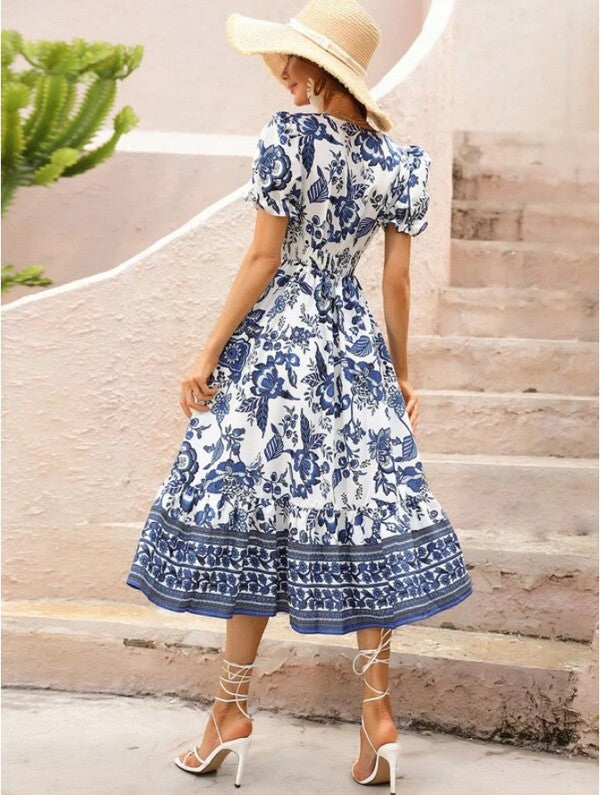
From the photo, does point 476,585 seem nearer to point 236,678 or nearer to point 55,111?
point 236,678

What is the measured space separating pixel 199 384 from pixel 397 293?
22.4 inches

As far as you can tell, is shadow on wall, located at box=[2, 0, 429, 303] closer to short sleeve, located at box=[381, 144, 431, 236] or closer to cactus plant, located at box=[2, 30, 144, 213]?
cactus plant, located at box=[2, 30, 144, 213]

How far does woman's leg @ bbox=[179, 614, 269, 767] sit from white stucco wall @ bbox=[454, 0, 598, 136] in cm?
427

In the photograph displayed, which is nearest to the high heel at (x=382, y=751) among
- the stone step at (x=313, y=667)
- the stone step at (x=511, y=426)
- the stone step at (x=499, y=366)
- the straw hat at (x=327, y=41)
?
the stone step at (x=313, y=667)

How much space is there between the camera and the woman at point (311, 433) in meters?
2.81

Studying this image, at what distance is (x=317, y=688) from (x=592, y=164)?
3445 mm

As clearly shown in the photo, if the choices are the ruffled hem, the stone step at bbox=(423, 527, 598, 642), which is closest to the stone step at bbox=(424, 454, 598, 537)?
the stone step at bbox=(423, 527, 598, 642)

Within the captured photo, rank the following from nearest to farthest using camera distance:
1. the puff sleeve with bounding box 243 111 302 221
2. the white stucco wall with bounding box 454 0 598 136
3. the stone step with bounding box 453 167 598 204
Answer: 1. the puff sleeve with bounding box 243 111 302 221
2. the stone step with bounding box 453 167 598 204
3. the white stucco wall with bounding box 454 0 598 136

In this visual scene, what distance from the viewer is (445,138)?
15.7 feet

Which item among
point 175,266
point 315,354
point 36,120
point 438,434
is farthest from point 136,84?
point 315,354

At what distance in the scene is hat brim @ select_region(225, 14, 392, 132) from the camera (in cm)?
275

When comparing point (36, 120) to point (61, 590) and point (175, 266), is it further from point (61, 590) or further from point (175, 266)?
point (61, 590)

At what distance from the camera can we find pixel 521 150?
19.7 ft

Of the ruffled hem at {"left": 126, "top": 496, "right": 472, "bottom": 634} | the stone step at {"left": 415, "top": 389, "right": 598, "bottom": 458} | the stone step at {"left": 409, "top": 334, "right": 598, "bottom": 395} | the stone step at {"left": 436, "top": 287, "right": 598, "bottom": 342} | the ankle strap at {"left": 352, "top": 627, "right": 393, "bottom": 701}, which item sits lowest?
the ankle strap at {"left": 352, "top": 627, "right": 393, "bottom": 701}
